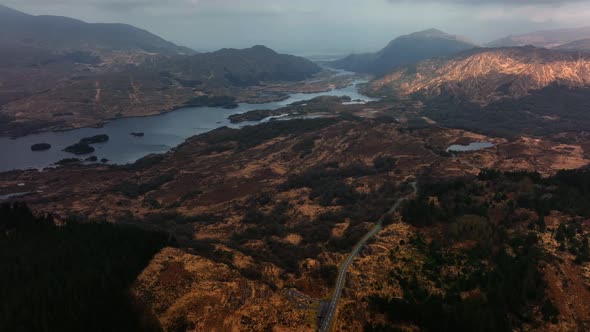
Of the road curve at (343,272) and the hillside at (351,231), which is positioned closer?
the road curve at (343,272)

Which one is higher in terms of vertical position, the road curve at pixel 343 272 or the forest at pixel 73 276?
the forest at pixel 73 276

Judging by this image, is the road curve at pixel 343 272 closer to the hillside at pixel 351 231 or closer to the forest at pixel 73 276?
the hillside at pixel 351 231

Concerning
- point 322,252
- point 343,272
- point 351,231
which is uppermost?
point 351,231

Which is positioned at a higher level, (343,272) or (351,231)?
(351,231)

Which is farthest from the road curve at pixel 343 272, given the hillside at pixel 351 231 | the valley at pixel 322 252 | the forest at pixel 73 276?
the forest at pixel 73 276

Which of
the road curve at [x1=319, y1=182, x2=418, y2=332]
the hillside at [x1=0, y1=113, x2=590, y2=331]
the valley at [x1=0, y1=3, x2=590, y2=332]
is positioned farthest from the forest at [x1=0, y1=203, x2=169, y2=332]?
the road curve at [x1=319, y1=182, x2=418, y2=332]

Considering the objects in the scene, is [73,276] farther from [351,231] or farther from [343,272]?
[351,231]

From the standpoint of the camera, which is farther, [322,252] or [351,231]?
[351,231]

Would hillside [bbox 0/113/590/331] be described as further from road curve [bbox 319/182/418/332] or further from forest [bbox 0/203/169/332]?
forest [bbox 0/203/169/332]

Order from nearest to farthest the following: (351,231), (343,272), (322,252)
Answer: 1. (343,272)
2. (322,252)
3. (351,231)

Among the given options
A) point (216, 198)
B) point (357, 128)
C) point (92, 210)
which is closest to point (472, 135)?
point (357, 128)

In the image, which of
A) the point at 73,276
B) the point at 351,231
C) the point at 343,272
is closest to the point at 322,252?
the point at 343,272
